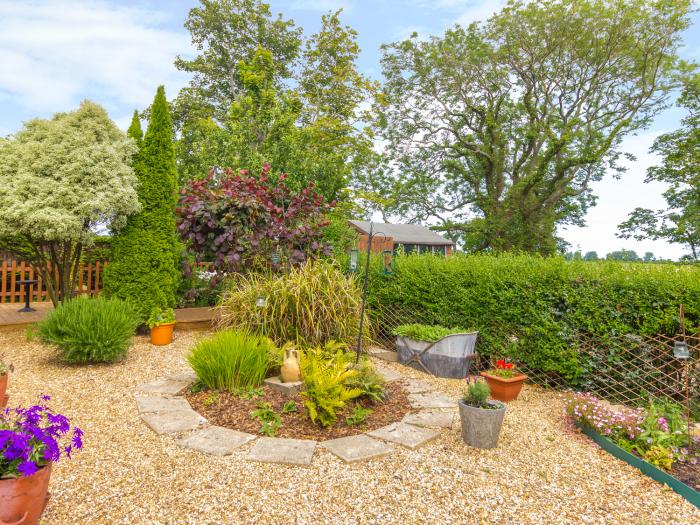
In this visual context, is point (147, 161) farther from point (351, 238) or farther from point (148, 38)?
point (351, 238)

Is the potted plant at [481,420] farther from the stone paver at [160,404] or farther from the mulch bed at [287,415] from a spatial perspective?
the stone paver at [160,404]

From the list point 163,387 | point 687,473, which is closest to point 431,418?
point 687,473

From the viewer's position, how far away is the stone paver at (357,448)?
→ 9.10ft

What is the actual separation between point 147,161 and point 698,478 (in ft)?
22.7

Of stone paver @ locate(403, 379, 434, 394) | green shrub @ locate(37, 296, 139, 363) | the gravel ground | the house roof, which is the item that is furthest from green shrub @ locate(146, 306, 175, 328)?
the house roof

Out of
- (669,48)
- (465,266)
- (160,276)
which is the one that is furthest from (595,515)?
(669,48)

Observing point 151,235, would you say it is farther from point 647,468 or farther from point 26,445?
point 647,468

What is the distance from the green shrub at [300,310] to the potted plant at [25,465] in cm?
292

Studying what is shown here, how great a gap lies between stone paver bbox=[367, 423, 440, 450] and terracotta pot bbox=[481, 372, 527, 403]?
1.26 meters

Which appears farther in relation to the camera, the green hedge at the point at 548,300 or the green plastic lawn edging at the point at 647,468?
the green hedge at the point at 548,300

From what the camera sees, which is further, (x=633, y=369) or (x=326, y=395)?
(x=633, y=369)

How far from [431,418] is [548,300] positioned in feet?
6.62

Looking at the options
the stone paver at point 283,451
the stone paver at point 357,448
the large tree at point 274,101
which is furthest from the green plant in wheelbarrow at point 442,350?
the large tree at point 274,101

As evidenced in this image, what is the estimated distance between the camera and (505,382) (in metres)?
4.19
